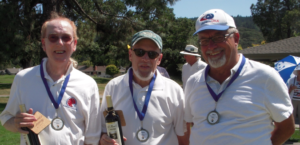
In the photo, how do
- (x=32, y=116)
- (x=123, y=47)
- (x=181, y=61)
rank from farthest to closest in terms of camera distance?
(x=181, y=61)
(x=123, y=47)
(x=32, y=116)


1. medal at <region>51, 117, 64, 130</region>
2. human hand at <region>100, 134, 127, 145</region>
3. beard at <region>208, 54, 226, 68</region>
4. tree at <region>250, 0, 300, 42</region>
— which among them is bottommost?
human hand at <region>100, 134, 127, 145</region>

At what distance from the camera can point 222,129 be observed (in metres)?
2.26

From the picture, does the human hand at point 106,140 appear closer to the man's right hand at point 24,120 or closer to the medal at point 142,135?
the medal at point 142,135

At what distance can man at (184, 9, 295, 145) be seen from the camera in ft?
7.33

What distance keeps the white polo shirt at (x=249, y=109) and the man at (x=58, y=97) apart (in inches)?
46.8

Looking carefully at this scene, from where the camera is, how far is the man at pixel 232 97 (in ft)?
7.33

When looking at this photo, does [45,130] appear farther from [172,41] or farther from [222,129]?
[172,41]

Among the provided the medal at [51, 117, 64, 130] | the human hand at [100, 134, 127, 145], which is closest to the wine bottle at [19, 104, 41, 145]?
the medal at [51, 117, 64, 130]

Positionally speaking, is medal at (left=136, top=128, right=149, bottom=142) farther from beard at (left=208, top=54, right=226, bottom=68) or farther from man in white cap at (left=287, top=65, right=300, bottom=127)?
man in white cap at (left=287, top=65, right=300, bottom=127)

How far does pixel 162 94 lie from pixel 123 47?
9433 mm

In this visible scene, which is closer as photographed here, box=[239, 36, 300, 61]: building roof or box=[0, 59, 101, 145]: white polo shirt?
box=[0, 59, 101, 145]: white polo shirt

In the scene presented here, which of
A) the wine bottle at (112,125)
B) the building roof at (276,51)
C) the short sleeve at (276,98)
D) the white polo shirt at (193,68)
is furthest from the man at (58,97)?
the building roof at (276,51)

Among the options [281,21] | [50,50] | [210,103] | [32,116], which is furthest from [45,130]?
[281,21]

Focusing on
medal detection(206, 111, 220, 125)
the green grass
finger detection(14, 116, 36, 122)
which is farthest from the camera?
the green grass
